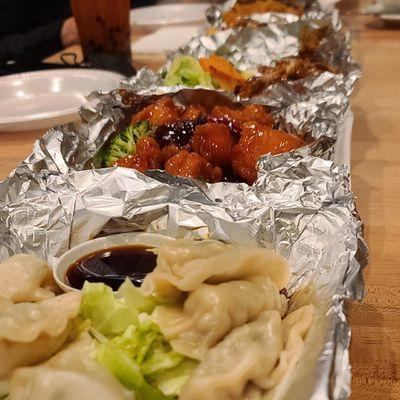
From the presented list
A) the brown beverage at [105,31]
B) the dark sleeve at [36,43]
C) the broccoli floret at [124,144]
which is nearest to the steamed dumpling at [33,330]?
the broccoli floret at [124,144]

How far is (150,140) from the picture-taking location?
6.27 feet

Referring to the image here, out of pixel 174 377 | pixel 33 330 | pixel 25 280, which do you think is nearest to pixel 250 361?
pixel 174 377

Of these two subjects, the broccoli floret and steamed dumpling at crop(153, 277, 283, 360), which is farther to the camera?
the broccoli floret

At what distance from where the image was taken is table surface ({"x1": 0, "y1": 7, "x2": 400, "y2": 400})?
1.27 meters

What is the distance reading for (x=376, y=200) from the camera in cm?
192

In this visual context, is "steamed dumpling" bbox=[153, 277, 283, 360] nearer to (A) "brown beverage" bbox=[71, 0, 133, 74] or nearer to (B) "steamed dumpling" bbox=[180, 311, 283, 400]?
(B) "steamed dumpling" bbox=[180, 311, 283, 400]

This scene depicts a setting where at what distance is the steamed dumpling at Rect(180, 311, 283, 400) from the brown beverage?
2.06m

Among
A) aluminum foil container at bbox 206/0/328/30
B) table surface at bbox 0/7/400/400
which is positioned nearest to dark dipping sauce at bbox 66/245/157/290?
table surface at bbox 0/7/400/400

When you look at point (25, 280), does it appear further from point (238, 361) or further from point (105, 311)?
point (238, 361)

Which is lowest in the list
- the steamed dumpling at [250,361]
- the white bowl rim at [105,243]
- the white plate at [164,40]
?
the white plate at [164,40]

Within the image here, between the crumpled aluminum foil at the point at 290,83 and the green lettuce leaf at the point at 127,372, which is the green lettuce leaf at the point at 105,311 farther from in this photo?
the crumpled aluminum foil at the point at 290,83

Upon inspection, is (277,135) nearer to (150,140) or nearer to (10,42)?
(150,140)

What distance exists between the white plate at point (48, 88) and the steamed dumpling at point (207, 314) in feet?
5.38

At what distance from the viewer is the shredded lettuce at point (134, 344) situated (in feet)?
3.59
